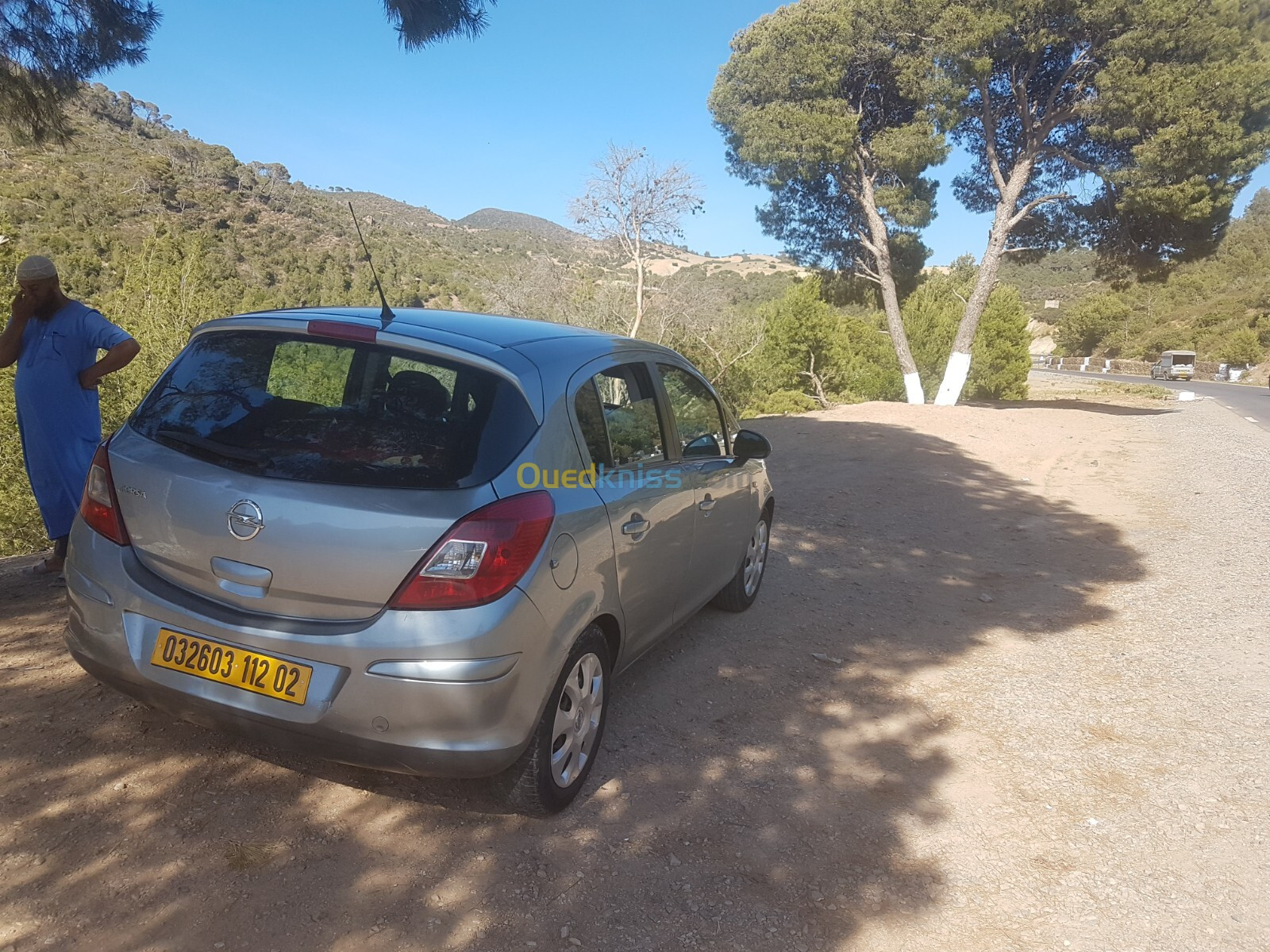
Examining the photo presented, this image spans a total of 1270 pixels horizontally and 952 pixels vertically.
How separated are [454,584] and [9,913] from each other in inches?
57.7

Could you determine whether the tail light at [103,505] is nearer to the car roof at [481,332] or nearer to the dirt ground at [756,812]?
the car roof at [481,332]

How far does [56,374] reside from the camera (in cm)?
431

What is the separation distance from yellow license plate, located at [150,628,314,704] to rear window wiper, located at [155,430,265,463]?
555 mm

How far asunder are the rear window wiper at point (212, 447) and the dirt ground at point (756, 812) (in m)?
1.18

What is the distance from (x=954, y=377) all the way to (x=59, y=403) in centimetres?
2136

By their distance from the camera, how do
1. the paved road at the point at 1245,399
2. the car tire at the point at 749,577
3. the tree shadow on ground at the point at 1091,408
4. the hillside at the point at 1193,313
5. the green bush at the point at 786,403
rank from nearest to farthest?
the car tire at the point at 749,577 < the tree shadow on ground at the point at 1091,408 < the paved road at the point at 1245,399 < the green bush at the point at 786,403 < the hillside at the point at 1193,313

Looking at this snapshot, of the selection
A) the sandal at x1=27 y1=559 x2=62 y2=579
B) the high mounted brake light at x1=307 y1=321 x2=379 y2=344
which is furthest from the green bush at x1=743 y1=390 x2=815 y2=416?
the high mounted brake light at x1=307 y1=321 x2=379 y2=344

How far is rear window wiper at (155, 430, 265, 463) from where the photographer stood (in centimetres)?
256

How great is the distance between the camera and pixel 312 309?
10.6ft

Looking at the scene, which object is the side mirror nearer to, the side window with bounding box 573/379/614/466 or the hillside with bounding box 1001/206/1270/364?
the side window with bounding box 573/379/614/466

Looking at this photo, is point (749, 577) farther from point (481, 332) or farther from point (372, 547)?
point (372, 547)

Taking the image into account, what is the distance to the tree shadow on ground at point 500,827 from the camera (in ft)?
7.66

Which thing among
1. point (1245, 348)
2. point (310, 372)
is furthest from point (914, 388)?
point (1245, 348)

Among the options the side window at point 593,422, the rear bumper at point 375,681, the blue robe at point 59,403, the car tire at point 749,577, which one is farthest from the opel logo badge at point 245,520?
the car tire at point 749,577
